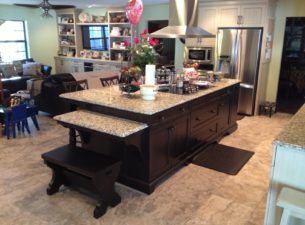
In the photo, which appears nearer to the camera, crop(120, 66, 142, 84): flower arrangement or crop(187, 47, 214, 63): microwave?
crop(120, 66, 142, 84): flower arrangement

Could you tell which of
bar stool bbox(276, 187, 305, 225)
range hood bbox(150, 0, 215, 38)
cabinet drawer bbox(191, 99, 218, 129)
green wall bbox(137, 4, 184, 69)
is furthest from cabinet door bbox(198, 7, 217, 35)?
bar stool bbox(276, 187, 305, 225)

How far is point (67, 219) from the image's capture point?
101 inches

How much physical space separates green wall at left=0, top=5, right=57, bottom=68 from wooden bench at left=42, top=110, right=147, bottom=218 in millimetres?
7200

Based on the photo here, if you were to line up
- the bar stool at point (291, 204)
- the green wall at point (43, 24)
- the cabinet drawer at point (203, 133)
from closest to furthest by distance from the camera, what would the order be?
the bar stool at point (291, 204) < the cabinet drawer at point (203, 133) < the green wall at point (43, 24)

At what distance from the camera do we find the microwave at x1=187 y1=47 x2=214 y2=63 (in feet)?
20.0

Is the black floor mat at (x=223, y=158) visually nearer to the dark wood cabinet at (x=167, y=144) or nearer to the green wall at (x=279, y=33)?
the dark wood cabinet at (x=167, y=144)

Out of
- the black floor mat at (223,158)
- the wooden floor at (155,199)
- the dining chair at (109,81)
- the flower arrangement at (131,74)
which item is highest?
the flower arrangement at (131,74)

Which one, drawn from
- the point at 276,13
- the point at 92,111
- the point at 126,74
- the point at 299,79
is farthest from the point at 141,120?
the point at 299,79

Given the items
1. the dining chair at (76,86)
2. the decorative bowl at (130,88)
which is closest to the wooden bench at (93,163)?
the decorative bowl at (130,88)

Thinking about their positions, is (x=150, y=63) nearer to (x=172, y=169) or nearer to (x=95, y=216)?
(x=172, y=169)

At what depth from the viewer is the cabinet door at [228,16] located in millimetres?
5656

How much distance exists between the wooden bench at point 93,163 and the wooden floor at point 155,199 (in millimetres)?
138

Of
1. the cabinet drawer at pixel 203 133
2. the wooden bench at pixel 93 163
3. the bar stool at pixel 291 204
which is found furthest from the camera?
the cabinet drawer at pixel 203 133

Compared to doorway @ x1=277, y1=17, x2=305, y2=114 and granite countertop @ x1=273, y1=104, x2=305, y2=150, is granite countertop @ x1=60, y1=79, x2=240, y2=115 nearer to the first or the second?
granite countertop @ x1=273, y1=104, x2=305, y2=150
